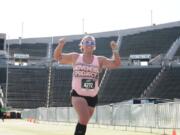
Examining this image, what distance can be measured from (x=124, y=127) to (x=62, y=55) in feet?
66.0

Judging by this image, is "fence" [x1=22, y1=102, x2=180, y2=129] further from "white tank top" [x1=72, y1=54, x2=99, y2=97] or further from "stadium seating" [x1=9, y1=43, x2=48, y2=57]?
"stadium seating" [x1=9, y1=43, x2=48, y2=57]

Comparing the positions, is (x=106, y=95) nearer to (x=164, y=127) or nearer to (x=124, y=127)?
(x=124, y=127)

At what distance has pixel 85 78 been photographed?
823 centimetres

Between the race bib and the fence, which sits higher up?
the race bib

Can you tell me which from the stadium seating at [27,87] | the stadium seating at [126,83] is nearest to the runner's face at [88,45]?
the stadium seating at [126,83]

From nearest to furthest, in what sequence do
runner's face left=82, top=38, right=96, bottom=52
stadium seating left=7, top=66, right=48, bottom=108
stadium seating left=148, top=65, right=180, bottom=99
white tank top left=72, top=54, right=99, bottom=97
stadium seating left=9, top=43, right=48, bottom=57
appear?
white tank top left=72, top=54, right=99, bottom=97 < runner's face left=82, top=38, right=96, bottom=52 < stadium seating left=148, top=65, right=180, bottom=99 < stadium seating left=7, top=66, right=48, bottom=108 < stadium seating left=9, top=43, right=48, bottom=57

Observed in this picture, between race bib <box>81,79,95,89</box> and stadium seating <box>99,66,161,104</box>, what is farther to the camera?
stadium seating <box>99,66,161,104</box>

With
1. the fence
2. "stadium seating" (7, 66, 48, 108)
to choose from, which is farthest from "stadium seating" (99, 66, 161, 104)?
the fence

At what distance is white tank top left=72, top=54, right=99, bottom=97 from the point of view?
26.7 ft

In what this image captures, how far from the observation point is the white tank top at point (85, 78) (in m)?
8.14

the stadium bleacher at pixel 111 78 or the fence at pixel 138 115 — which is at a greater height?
the stadium bleacher at pixel 111 78

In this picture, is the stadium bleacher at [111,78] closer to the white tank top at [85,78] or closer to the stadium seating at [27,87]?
the stadium seating at [27,87]

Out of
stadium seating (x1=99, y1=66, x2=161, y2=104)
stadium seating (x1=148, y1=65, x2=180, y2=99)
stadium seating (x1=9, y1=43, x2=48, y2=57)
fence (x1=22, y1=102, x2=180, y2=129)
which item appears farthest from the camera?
stadium seating (x1=9, y1=43, x2=48, y2=57)

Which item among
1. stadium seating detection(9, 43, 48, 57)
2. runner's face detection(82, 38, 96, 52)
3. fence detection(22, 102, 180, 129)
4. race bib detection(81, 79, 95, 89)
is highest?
stadium seating detection(9, 43, 48, 57)
